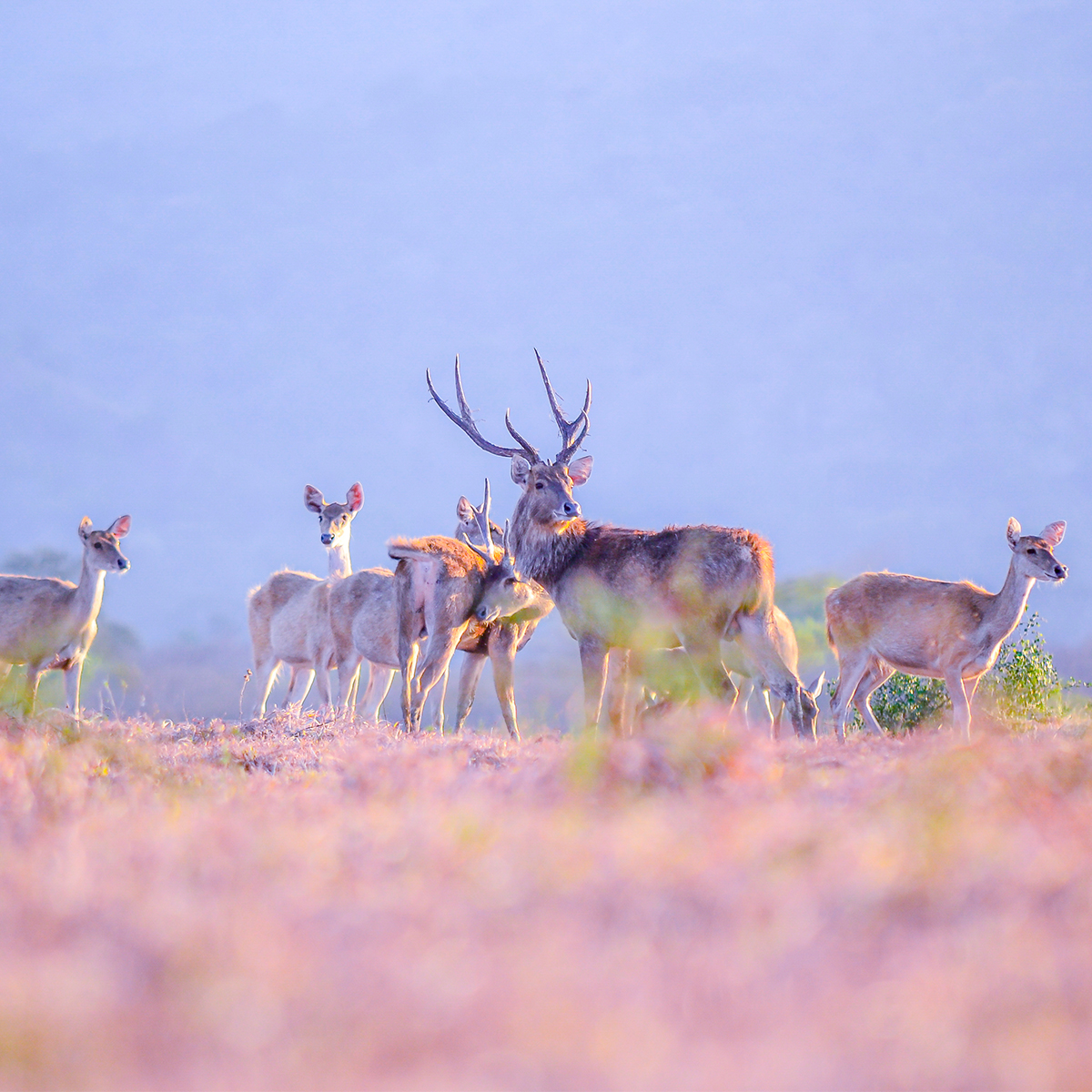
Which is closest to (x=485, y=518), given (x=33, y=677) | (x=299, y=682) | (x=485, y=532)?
(x=485, y=532)

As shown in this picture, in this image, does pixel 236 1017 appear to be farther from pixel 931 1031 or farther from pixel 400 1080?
pixel 931 1031

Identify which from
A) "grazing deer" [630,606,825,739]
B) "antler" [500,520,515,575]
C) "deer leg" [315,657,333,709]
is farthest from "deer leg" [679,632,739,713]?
"deer leg" [315,657,333,709]

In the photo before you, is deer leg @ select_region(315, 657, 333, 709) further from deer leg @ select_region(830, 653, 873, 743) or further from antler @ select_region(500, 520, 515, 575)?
deer leg @ select_region(830, 653, 873, 743)

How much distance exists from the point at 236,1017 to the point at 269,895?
687 mm

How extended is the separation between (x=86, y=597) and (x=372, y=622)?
140 inches

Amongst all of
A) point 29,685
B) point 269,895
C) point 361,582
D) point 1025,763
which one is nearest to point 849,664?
point 361,582

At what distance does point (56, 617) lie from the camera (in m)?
13.1

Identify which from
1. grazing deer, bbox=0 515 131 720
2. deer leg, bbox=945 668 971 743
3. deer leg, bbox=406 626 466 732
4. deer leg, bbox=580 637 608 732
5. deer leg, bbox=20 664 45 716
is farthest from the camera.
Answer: grazing deer, bbox=0 515 131 720

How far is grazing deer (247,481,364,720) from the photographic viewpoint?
14.7 meters

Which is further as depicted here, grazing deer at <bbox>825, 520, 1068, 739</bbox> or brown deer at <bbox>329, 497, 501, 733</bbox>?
brown deer at <bbox>329, 497, 501, 733</bbox>

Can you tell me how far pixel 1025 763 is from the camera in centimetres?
407

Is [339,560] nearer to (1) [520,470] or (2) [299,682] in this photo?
(2) [299,682]

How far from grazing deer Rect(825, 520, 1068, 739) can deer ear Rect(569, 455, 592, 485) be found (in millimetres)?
3710

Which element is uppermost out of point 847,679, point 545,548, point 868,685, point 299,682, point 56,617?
point 545,548
